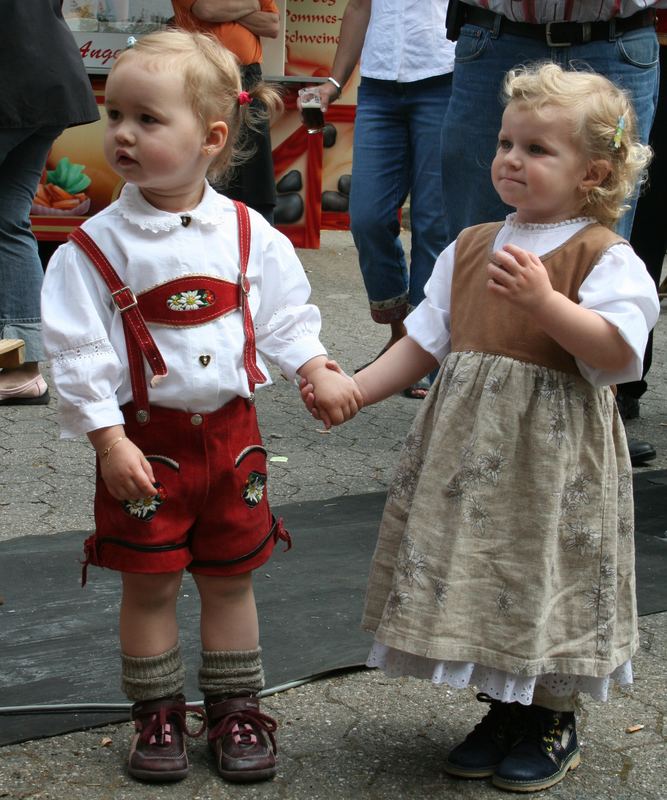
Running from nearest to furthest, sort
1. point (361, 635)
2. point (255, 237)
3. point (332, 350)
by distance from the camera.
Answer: point (255, 237)
point (361, 635)
point (332, 350)

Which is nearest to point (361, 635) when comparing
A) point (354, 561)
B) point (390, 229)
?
point (354, 561)

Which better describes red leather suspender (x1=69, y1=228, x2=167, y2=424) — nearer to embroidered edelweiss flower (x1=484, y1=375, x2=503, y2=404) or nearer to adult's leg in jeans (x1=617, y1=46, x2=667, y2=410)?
embroidered edelweiss flower (x1=484, y1=375, x2=503, y2=404)

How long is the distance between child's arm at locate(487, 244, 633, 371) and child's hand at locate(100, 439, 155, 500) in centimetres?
68

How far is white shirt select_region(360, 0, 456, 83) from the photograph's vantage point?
5.00 metres

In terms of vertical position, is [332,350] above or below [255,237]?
below

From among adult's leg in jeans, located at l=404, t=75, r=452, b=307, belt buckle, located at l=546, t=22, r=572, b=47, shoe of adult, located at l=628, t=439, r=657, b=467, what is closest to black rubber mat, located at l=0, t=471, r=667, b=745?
shoe of adult, located at l=628, t=439, r=657, b=467

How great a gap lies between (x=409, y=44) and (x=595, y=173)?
289 centimetres

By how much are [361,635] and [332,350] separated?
341 centimetres

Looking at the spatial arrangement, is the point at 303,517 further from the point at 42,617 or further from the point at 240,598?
the point at 240,598

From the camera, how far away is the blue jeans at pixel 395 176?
16.6 ft

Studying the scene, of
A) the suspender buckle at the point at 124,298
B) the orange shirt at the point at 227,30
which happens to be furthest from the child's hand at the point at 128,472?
the orange shirt at the point at 227,30

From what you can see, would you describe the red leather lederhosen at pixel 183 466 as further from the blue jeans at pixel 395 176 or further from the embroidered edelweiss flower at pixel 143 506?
the blue jeans at pixel 395 176

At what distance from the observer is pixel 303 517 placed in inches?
152

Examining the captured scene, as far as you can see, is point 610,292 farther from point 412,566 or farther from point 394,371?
point 412,566
